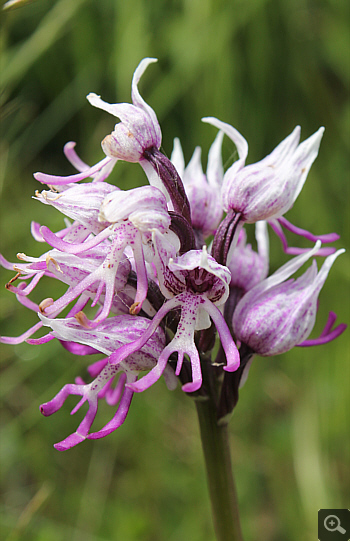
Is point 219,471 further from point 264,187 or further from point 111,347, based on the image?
point 264,187

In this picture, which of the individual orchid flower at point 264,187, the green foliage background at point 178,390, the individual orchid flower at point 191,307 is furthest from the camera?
the green foliage background at point 178,390

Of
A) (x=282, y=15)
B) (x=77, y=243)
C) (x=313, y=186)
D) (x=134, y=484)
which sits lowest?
(x=134, y=484)

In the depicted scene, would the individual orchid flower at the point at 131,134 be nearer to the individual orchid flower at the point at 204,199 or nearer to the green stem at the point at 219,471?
the individual orchid flower at the point at 204,199

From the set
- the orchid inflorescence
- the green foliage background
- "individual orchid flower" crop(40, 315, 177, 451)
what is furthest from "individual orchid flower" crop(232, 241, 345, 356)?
the green foliage background

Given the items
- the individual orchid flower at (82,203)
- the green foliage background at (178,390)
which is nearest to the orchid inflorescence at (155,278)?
the individual orchid flower at (82,203)

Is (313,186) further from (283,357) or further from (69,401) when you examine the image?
(69,401)

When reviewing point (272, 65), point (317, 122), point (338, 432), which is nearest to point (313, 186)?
point (317, 122)
